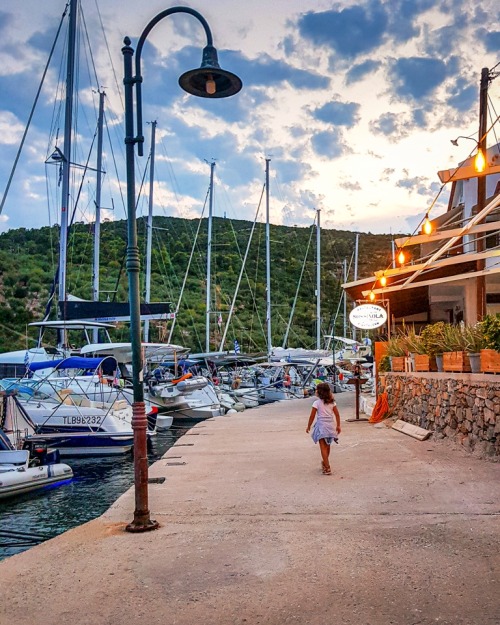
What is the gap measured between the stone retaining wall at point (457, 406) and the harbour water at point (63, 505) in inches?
246

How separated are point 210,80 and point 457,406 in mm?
6791

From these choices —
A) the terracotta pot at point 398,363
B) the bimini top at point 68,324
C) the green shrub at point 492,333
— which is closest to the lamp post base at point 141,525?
the green shrub at point 492,333

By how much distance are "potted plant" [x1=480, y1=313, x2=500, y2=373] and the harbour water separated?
675cm

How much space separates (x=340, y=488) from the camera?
7.82m

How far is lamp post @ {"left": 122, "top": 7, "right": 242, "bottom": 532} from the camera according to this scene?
20.8 feet

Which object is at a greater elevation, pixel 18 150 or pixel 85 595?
pixel 18 150

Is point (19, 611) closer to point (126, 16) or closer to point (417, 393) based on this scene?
point (417, 393)

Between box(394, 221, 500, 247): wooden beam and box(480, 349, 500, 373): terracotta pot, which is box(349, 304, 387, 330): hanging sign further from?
box(480, 349, 500, 373): terracotta pot

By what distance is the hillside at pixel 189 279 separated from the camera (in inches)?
1799

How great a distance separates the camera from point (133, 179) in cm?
672

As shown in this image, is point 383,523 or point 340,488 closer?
point 383,523

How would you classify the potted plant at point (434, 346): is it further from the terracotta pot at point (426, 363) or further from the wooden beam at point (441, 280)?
the wooden beam at point (441, 280)

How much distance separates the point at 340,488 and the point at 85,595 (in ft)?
13.4

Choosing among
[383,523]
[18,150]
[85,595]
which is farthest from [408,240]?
[18,150]
